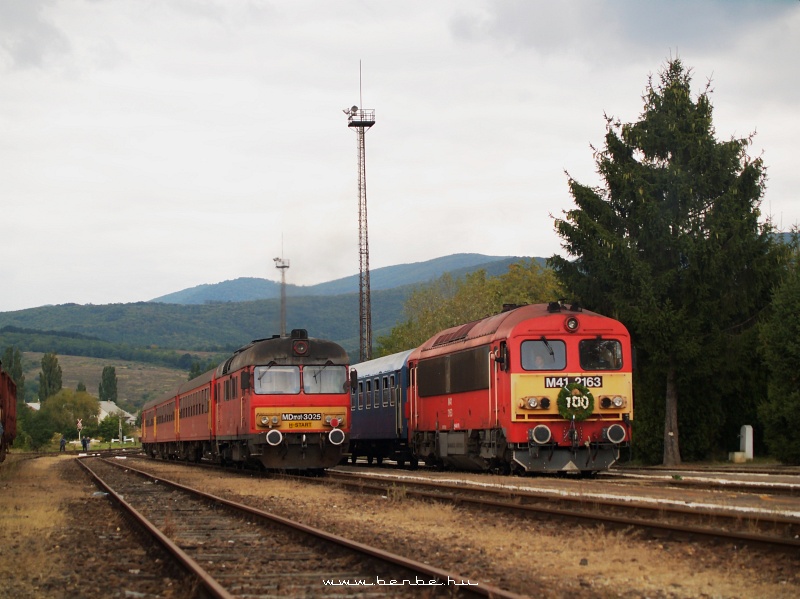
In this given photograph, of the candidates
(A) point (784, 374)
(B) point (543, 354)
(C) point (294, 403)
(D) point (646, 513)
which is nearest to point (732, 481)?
(B) point (543, 354)

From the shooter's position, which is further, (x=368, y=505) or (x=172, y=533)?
(x=368, y=505)

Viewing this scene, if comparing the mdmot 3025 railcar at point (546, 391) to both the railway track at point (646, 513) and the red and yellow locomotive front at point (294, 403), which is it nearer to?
the railway track at point (646, 513)

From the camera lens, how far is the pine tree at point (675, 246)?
32500 mm

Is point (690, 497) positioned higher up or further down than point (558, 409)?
further down

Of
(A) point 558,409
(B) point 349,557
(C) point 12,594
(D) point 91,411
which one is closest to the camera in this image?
(C) point 12,594

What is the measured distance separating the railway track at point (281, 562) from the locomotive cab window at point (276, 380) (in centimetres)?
997

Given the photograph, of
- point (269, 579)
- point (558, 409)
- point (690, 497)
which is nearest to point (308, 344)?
point (558, 409)

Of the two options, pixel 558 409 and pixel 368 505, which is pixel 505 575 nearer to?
pixel 368 505

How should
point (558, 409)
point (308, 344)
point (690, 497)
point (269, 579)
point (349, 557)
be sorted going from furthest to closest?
point (308, 344), point (558, 409), point (690, 497), point (349, 557), point (269, 579)

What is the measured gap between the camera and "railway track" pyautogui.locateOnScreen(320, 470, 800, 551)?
11312mm

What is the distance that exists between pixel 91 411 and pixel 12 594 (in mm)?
165290

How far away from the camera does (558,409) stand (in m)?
22.2

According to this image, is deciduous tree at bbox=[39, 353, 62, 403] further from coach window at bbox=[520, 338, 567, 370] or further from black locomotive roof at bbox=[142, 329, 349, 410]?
coach window at bbox=[520, 338, 567, 370]

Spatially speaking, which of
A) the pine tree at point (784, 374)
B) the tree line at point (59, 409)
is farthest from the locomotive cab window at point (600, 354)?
the tree line at point (59, 409)
